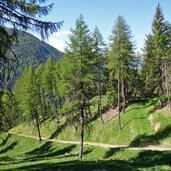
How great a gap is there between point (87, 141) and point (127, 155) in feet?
67.1

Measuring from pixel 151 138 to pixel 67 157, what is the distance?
12395 millimetres

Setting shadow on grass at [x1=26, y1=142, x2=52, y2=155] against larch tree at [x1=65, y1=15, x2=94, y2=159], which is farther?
shadow on grass at [x1=26, y1=142, x2=52, y2=155]

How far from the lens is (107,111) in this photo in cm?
6309

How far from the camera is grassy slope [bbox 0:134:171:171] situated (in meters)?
18.9

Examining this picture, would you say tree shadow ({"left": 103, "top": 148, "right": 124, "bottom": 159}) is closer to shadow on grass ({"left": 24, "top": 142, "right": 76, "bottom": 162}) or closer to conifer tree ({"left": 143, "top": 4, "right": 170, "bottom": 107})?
shadow on grass ({"left": 24, "top": 142, "right": 76, "bottom": 162})

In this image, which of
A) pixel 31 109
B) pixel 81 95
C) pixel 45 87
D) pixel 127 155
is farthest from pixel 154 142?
pixel 45 87

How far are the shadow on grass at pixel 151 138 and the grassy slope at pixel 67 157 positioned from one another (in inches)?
215

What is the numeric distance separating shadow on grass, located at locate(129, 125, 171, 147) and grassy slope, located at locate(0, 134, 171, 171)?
5450 mm

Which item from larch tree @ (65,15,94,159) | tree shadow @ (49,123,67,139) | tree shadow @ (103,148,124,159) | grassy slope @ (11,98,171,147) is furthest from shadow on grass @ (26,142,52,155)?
larch tree @ (65,15,94,159)

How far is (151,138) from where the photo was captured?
46.2m

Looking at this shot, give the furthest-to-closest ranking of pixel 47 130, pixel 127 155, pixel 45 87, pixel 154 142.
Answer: pixel 45 87
pixel 47 130
pixel 154 142
pixel 127 155

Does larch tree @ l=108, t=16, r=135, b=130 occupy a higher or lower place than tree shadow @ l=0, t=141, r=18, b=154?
Answer: higher

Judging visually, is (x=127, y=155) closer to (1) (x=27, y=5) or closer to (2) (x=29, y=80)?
(1) (x=27, y=5)

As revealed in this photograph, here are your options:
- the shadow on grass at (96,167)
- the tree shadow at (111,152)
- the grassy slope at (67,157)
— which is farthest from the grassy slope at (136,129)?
the shadow on grass at (96,167)
